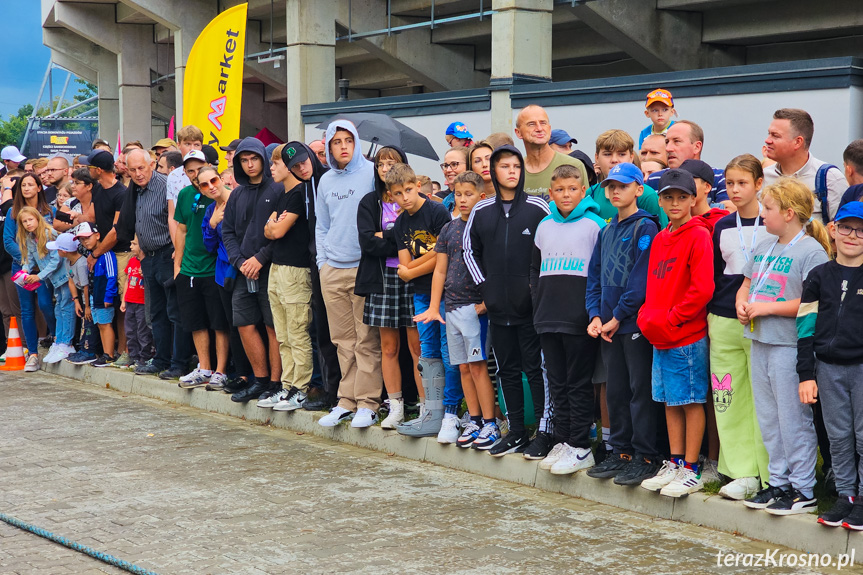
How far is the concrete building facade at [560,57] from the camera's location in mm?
11203

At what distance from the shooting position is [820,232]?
19.2 feet

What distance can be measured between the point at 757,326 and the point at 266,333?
208 inches

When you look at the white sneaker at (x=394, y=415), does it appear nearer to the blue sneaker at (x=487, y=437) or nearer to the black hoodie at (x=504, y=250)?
the blue sneaker at (x=487, y=437)

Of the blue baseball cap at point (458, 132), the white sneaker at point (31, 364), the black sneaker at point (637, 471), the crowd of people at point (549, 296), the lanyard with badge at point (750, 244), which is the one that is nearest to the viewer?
the crowd of people at point (549, 296)

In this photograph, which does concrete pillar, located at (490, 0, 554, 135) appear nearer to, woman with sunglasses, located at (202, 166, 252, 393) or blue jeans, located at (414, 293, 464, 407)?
woman with sunglasses, located at (202, 166, 252, 393)

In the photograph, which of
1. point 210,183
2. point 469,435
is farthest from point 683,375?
point 210,183

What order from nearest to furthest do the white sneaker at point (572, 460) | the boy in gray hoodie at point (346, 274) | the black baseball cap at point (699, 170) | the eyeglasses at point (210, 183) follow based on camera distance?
the black baseball cap at point (699, 170), the white sneaker at point (572, 460), the boy in gray hoodie at point (346, 274), the eyeglasses at point (210, 183)

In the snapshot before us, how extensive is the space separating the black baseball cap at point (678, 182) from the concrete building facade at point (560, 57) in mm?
4707

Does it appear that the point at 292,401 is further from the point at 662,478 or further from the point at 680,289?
the point at 680,289

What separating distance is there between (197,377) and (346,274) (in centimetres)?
263

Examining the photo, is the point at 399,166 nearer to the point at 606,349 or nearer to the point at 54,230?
the point at 606,349

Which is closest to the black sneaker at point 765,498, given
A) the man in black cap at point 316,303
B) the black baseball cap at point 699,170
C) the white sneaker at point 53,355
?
the black baseball cap at point 699,170

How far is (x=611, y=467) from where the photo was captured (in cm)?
655

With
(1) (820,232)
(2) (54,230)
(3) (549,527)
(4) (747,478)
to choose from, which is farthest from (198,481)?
(2) (54,230)
